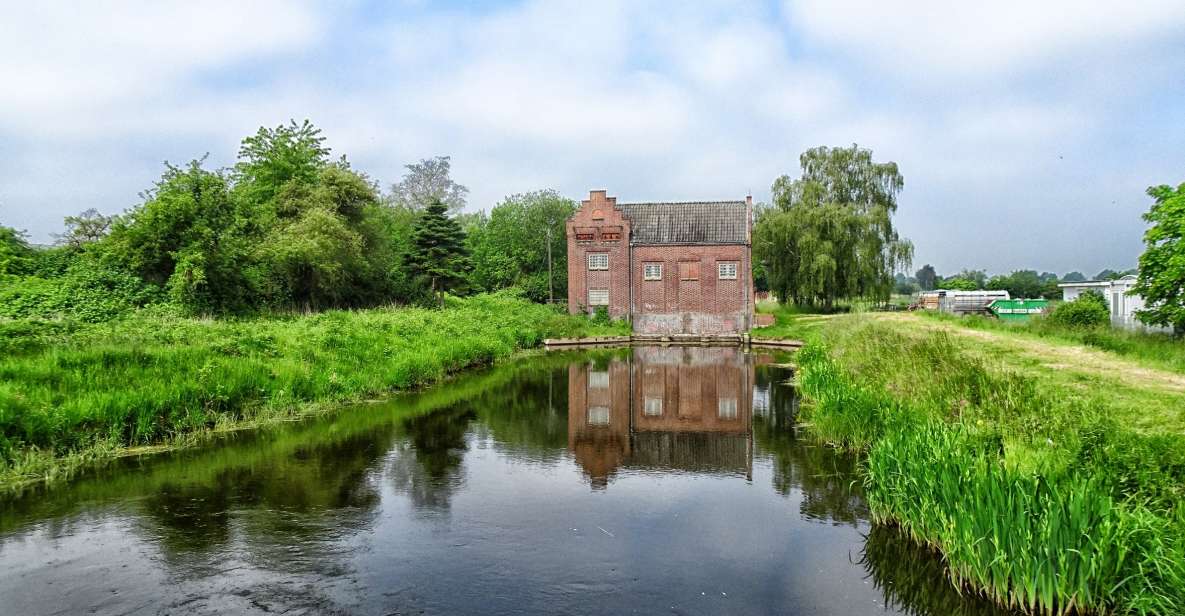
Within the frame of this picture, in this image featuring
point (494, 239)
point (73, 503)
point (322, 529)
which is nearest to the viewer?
point (322, 529)

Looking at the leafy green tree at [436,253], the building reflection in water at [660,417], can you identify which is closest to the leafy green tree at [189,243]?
the building reflection in water at [660,417]

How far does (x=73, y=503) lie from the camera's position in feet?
28.5

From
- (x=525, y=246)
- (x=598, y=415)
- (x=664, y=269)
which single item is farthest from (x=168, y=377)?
(x=525, y=246)

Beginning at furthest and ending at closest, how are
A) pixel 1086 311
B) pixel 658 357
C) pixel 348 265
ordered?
pixel 348 265 < pixel 658 357 < pixel 1086 311

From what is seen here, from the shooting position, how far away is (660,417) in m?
15.7

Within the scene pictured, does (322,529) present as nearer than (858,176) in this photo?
Yes

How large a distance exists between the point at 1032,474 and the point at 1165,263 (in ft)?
54.2

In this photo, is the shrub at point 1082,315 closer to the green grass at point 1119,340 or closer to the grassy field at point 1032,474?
the green grass at point 1119,340

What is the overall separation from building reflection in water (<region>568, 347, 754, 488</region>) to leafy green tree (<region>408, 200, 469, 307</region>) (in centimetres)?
1507

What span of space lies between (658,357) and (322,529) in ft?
72.6

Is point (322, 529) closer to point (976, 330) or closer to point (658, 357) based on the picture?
point (658, 357)

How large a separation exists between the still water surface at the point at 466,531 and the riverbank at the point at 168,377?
868 millimetres

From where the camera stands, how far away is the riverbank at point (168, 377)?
10141 mm

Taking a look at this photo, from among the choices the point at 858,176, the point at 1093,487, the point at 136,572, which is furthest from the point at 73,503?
the point at 858,176
